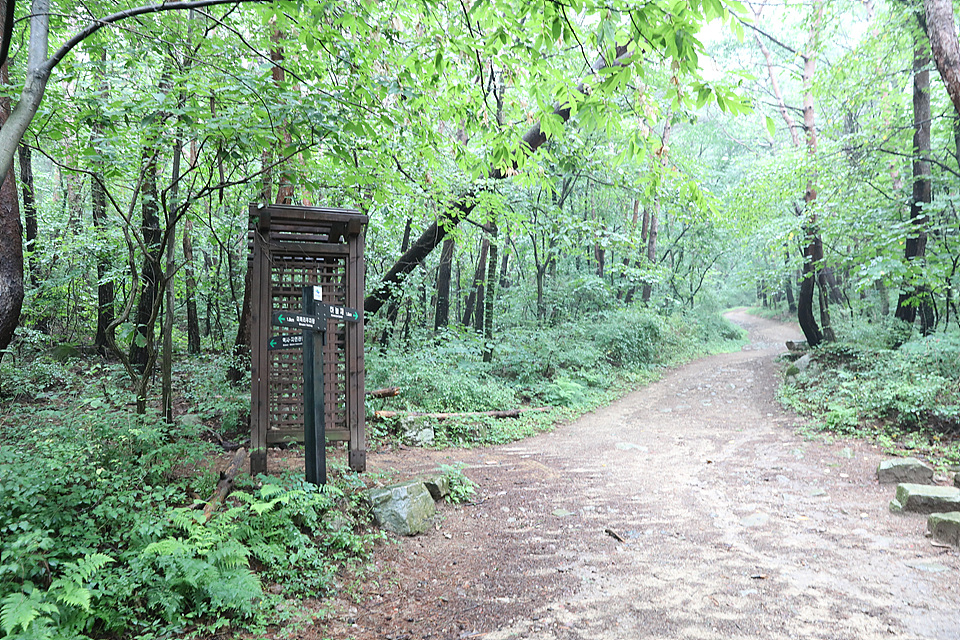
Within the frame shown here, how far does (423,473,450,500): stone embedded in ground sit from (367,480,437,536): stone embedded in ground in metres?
0.36

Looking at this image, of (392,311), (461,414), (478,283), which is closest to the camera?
(461,414)

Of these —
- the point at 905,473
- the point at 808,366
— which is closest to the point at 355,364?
the point at 905,473

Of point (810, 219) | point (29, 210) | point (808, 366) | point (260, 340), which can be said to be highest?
point (810, 219)

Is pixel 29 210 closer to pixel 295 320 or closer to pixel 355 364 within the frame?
pixel 355 364

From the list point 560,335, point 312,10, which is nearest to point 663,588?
point 312,10

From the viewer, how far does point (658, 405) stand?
11484 millimetres

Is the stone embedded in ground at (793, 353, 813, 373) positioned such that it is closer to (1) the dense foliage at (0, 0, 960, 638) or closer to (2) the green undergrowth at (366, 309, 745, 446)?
(1) the dense foliage at (0, 0, 960, 638)

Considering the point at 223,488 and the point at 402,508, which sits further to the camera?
the point at 402,508

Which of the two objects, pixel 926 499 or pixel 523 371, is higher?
pixel 523 371

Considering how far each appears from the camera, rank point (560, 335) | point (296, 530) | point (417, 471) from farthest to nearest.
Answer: point (560, 335), point (417, 471), point (296, 530)

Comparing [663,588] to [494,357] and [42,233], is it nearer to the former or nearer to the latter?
[494,357]

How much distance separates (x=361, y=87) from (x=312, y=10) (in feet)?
3.88

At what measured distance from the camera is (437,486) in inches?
210

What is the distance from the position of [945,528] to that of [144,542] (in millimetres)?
5882
